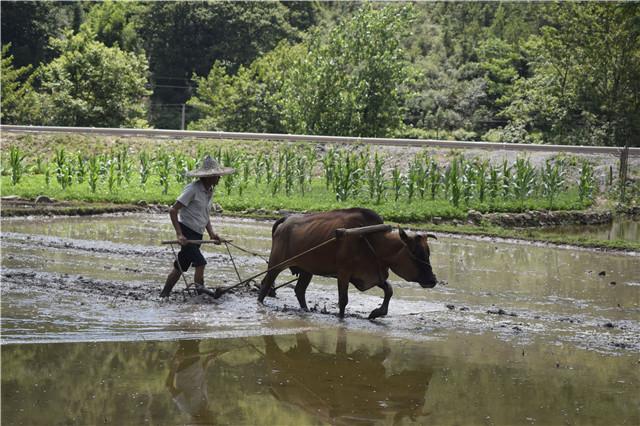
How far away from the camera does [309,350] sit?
35.2ft

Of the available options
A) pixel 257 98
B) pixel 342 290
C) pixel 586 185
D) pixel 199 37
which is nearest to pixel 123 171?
pixel 586 185

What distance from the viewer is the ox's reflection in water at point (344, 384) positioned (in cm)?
847

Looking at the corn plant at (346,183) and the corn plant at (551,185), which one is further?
the corn plant at (551,185)

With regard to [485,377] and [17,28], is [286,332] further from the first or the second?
[17,28]

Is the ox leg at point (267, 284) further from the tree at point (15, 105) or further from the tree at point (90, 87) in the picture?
the tree at point (15, 105)

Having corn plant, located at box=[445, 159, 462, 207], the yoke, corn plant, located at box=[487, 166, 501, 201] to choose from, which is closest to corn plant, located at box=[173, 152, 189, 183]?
corn plant, located at box=[445, 159, 462, 207]

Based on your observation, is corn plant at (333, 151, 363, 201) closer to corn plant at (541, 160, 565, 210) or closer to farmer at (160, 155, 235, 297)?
corn plant at (541, 160, 565, 210)

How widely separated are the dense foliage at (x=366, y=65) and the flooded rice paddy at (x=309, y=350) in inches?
687

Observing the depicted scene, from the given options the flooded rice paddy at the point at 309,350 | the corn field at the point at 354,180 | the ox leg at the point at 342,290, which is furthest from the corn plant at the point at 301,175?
the ox leg at the point at 342,290

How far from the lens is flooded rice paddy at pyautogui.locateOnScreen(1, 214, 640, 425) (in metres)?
8.47

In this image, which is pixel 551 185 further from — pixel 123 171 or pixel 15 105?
pixel 15 105

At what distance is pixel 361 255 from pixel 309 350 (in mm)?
1976

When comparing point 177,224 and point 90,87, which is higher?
point 90,87

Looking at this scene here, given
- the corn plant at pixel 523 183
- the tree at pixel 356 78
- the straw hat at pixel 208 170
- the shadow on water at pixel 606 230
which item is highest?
the tree at pixel 356 78
